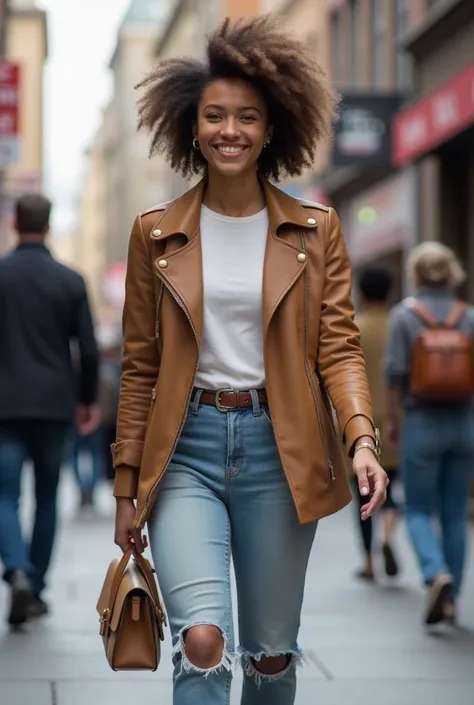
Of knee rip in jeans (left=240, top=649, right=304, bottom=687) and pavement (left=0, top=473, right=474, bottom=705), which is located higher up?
knee rip in jeans (left=240, top=649, right=304, bottom=687)

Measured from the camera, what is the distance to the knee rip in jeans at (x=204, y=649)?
3.78 meters

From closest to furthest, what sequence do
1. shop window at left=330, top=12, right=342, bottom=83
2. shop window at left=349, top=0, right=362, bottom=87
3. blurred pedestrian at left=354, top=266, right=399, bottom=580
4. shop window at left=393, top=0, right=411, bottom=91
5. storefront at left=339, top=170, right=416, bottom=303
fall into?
1. blurred pedestrian at left=354, top=266, right=399, bottom=580
2. storefront at left=339, top=170, right=416, bottom=303
3. shop window at left=393, top=0, right=411, bottom=91
4. shop window at left=349, top=0, right=362, bottom=87
5. shop window at left=330, top=12, right=342, bottom=83

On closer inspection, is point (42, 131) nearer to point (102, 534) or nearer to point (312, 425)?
point (102, 534)

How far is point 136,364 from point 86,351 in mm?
3935

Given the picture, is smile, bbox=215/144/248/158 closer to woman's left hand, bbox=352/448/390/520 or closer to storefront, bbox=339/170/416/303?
woman's left hand, bbox=352/448/390/520

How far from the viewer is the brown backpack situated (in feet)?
26.2

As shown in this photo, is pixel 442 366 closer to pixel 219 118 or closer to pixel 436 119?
pixel 219 118

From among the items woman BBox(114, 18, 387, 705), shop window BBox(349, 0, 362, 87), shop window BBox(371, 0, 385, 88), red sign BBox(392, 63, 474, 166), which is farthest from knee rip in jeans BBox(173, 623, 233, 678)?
shop window BBox(349, 0, 362, 87)

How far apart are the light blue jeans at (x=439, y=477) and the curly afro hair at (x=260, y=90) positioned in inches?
146

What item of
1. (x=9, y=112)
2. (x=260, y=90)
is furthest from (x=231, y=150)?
(x=9, y=112)

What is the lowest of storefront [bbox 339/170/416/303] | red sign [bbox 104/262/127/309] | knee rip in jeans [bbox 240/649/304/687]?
red sign [bbox 104/262/127/309]

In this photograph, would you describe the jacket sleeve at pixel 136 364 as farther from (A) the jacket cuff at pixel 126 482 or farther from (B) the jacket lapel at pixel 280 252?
(B) the jacket lapel at pixel 280 252

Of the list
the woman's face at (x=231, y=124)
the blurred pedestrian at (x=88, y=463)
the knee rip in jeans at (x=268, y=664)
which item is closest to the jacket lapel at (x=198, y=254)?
the woman's face at (x=231, y=124)

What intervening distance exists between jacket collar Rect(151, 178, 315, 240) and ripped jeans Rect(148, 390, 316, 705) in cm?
44
